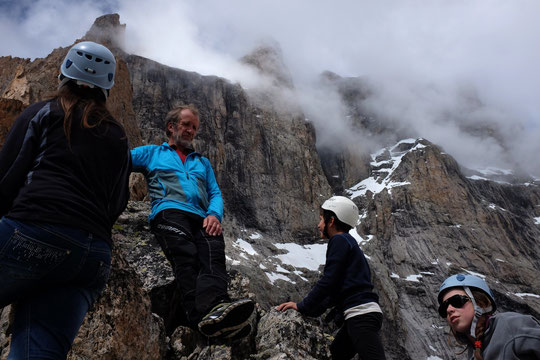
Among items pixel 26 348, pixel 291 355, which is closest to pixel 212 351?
pixel 291 355

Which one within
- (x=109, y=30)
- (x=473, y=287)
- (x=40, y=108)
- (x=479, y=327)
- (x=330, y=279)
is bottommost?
(x=479, y=327)

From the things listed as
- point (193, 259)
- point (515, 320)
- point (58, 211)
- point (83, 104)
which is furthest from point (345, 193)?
point (58, 211)

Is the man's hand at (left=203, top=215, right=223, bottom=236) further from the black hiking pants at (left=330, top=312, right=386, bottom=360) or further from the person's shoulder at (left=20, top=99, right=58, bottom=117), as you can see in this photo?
the person's shoulder at (left=20, top=99, right=58, bottom=117)

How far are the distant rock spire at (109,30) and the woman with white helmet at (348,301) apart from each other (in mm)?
109658

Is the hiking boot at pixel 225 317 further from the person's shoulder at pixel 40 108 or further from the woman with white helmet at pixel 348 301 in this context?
the person's shoulder at pixel 40 108

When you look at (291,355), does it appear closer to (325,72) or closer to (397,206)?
(397,206)

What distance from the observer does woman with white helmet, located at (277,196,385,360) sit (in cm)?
457

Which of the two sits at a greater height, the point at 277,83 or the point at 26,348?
the point at 277,83

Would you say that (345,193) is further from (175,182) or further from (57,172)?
(57,172)

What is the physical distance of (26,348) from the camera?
201cm

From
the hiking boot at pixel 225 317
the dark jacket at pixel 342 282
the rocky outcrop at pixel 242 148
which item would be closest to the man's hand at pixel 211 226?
the hiking boot at pixel 225 317

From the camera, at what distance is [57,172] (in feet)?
7.71

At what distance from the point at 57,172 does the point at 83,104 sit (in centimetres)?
59

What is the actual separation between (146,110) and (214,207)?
85.6 m
